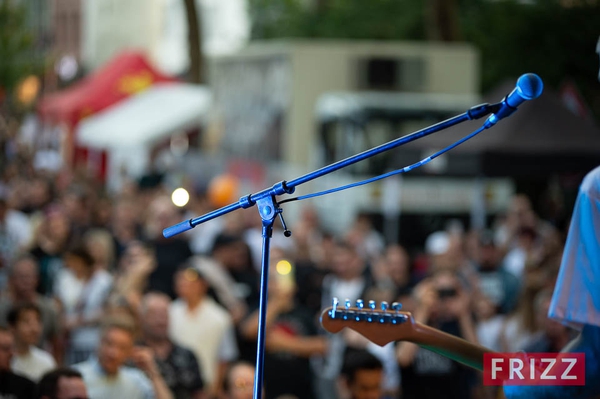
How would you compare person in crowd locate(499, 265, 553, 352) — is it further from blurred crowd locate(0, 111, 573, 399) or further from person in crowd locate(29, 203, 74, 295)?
person in crowd locate(29, 203, 74, 295)

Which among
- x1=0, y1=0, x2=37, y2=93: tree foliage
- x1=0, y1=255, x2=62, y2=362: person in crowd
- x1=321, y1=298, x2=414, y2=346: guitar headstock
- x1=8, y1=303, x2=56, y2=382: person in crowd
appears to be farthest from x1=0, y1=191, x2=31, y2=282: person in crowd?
x1=0, y1=0, x2=37, y2=93: tree foliage

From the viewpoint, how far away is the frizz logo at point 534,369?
10.5 ft

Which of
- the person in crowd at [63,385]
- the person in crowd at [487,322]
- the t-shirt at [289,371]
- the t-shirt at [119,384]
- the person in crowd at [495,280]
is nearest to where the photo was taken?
the person in crowd at [63,385]

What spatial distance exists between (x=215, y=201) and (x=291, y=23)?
18816mm

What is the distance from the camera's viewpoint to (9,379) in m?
5.94

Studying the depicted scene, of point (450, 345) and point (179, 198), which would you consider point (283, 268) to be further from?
point (450, 345)

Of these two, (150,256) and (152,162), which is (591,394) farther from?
(152,162)

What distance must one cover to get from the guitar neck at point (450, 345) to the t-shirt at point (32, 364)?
11.8 feet

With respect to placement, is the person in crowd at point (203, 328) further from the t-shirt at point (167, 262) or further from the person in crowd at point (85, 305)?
the t-shirt at point (167, 262)

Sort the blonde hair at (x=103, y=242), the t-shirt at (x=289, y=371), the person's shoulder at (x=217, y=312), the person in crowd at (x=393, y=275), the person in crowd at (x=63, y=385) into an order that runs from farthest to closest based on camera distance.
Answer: the blonde hair at (x=103, y=242) → the person in crowd at (x=393, y=275) → the person's shoulder at (x=217, y=312) → the t-shirt at (x=289, y=371) → the person in crowd at (x=63, y=385)

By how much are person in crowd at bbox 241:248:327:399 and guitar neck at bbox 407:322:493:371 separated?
15.0ft

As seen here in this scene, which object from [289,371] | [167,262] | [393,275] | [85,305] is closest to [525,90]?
[289,371]

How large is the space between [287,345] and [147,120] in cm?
1858

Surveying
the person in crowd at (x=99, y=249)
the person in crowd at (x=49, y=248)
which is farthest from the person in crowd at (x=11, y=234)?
the person in crowd at (x=99, y=249)
